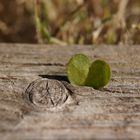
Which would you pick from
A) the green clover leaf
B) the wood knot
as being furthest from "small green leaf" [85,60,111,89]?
the wood knot

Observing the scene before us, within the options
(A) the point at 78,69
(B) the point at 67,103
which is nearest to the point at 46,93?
(B) the point at 67,103

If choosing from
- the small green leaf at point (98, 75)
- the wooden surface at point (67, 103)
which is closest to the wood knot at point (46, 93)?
the wooden surface at point (67, 103)

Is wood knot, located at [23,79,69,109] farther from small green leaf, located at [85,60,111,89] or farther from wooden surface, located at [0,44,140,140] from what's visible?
small green leaf, located at [85,60,111,89]

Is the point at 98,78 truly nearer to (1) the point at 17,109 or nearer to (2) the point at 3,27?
(1) the point at 17,109

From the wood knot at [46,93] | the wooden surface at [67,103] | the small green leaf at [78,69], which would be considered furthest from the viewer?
the small green leaf at [78,69]

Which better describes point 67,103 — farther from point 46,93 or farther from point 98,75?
point 98,75

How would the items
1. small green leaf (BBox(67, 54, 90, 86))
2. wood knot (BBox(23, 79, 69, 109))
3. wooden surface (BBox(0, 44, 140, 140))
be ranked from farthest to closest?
small green leaf (BBox(67, 54, 90, 86)) < wood knot (BBox(23, 79, 69, 109)) < wooden surface (BBox(0, 44, 140, 140))

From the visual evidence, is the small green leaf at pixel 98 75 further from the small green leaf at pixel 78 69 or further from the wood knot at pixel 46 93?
the wood knot at pixel 46 93
